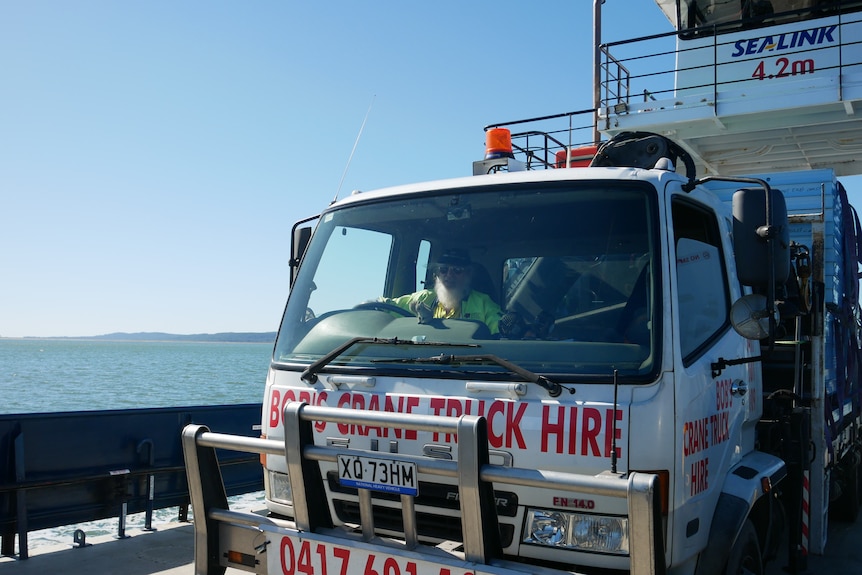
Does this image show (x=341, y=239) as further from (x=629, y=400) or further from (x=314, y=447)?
(x=629, y=400)

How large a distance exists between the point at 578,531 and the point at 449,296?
1245 mm

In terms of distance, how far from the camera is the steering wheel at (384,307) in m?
3.94

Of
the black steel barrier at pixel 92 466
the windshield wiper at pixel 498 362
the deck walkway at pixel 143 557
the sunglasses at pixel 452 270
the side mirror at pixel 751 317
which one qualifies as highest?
the sunglasses at pixel 452 270

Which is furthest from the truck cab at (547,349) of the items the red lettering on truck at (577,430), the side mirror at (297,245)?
the side mirror at (297,245)

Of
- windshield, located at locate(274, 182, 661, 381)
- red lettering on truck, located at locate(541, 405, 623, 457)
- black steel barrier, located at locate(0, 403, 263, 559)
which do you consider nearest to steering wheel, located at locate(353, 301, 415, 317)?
windshield, located at locate(274, 182, 661, 381)

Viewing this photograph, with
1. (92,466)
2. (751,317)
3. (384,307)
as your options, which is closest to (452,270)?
(384,307)

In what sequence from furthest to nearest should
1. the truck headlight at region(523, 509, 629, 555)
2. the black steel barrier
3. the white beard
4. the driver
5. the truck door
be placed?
the black steel barrier → the white beard → the driver → the truck door → the truck headlight at region(523, 509, 629, 555)

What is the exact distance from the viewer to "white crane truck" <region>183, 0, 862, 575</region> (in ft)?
10.4

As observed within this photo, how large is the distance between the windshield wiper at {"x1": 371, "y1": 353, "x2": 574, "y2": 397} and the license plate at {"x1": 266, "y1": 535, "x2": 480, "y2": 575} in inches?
28.8

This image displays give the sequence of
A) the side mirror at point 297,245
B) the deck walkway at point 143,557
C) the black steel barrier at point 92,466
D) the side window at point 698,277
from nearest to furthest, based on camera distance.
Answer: the side window at point 698,277, the side mirror at point 297,245, the deck walkway at point 143,557, the black steel barrier at point 92,466

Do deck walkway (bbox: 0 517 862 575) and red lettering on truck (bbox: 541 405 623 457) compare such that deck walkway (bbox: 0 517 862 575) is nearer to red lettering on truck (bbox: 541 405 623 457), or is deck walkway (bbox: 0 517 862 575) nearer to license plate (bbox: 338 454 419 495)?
license plate (bbox: 338 454 419 495)

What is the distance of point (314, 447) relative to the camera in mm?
3379

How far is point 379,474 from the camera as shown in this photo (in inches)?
127

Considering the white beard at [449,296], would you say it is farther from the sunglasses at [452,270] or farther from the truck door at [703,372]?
the truck door at [703,372]
